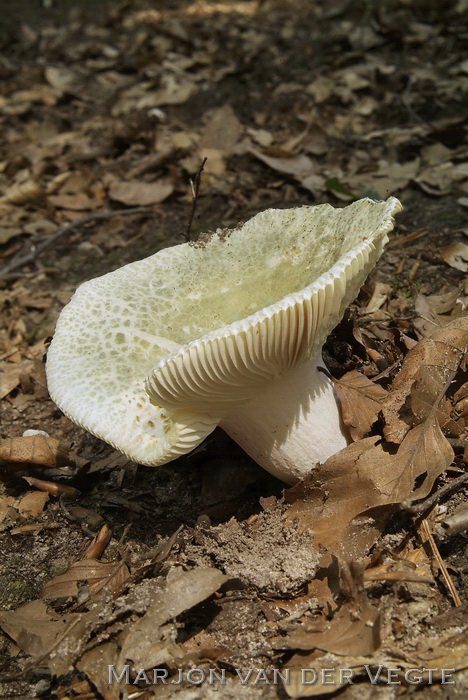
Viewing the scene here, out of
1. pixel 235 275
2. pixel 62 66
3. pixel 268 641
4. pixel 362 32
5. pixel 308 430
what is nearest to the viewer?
pixel 268 641

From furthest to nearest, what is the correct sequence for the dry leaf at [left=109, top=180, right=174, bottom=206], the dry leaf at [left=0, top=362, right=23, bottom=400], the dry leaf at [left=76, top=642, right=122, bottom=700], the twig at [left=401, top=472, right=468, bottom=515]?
the dry leaf at [left=109, top=180, right=174, bottom=206]
the dry leaf at [left=0, top=362, right=23, bottom=400]
the twig at [left=401, top=472, right=468, bottom=515]
the dry leaf at [left=76, top=642, right=122, bottom=700]

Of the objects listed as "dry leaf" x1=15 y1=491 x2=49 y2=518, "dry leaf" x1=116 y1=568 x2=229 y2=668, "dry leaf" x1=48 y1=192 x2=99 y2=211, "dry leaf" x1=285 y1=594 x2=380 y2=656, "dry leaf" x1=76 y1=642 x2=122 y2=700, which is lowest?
"dry leaf" x1=15 y1=491 x2=49 y2=518

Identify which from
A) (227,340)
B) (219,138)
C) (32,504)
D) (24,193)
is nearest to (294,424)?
(227,340)

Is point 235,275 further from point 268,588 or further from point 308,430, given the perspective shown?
point 268,588

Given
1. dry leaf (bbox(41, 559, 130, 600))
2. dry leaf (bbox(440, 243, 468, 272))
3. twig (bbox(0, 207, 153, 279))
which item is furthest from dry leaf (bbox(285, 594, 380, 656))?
twig (bbox(0, 207, 153, 279))

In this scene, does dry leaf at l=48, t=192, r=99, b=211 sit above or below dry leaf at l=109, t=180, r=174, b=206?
below

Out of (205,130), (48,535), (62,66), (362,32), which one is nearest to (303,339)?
(48,535)

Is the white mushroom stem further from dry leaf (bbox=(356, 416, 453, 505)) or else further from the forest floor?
dry leaf (bbox=(356, 416, 453, 505))
